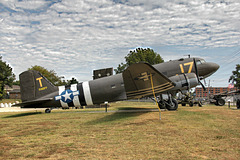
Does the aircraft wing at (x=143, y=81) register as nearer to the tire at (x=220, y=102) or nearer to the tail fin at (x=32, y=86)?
the tail fin at (x=32, y=86)

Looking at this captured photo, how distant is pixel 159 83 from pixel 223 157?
9151 millimetres

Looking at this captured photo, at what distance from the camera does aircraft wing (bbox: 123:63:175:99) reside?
1169 cm

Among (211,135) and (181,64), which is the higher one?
(181,64)

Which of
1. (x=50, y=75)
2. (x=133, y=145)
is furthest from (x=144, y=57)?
(x=133, y=145)

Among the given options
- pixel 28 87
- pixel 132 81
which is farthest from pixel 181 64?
pixel 28 87

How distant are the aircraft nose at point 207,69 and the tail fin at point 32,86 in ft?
44.2

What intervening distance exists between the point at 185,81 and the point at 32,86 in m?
13.6

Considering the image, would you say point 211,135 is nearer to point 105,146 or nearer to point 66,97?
point 105,146

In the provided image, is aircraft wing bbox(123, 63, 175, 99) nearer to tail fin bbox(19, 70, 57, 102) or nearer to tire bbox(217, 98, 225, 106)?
tail fin bbox(19, 70, 57, 102)

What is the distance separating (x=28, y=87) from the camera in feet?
54.6

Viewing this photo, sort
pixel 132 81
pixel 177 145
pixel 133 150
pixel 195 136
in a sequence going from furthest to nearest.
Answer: pixel 132 81, pixel 195 136, pixel 177 145, pixel 133 150

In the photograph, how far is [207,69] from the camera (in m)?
16.1

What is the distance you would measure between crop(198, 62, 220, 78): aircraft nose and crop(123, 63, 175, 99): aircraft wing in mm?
3753

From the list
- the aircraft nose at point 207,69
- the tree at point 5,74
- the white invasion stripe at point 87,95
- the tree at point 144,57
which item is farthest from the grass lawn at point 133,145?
the tree at point 5,74
